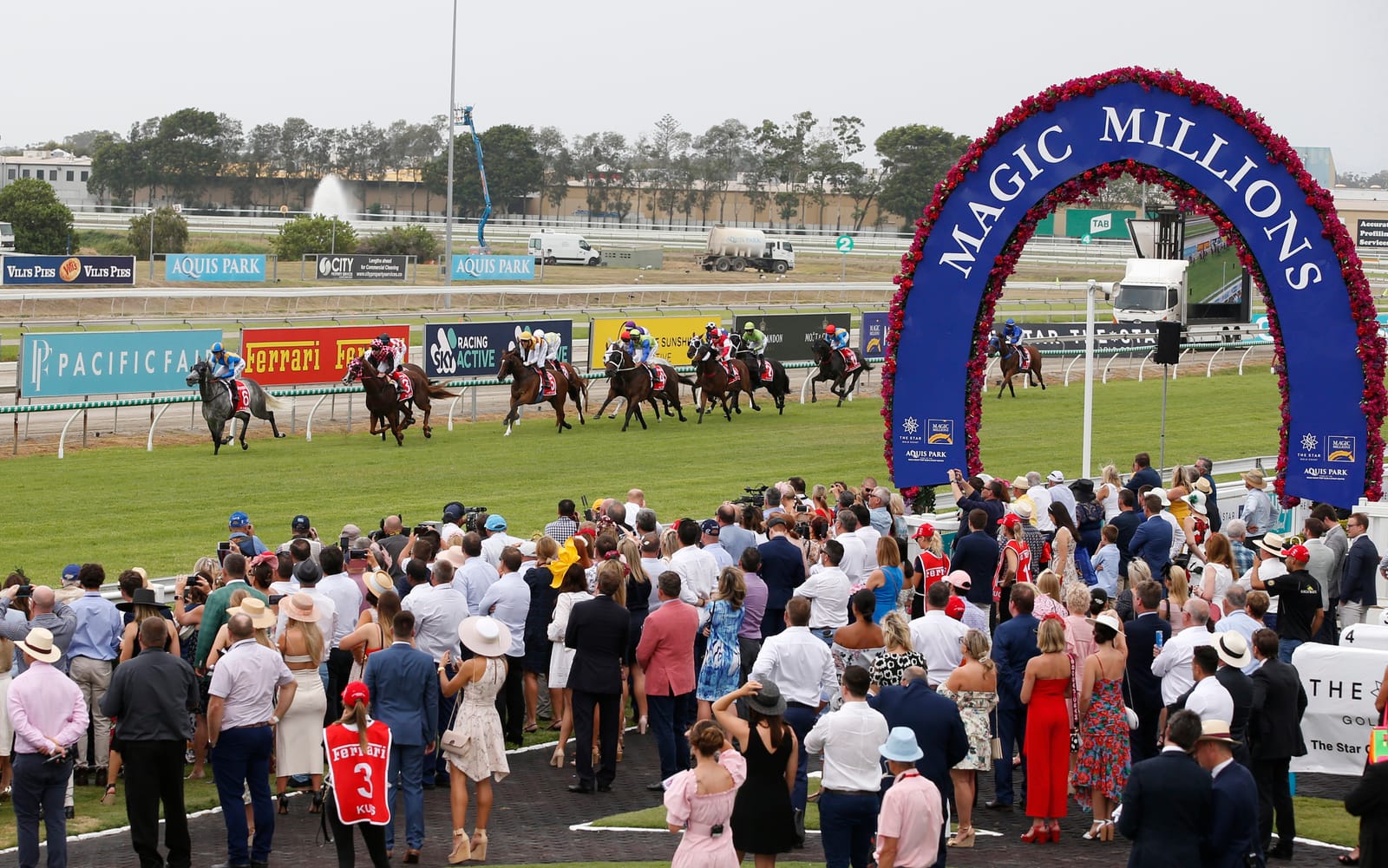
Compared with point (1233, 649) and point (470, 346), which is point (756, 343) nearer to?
point (470, 346)

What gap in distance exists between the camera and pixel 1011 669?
846 cm

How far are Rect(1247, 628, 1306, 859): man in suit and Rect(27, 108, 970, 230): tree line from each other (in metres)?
92.3

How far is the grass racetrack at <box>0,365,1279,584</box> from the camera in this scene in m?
16.2

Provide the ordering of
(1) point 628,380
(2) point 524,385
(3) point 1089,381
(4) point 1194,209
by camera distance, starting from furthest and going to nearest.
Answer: (1) point 628,380 < (2) point 524,385 < (3) point 1089,381 < (4) point 1194,209

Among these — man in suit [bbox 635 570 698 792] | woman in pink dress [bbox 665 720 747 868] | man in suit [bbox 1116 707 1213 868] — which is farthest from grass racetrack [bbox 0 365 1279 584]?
man in suit [bbox 1116 707 1213 868]

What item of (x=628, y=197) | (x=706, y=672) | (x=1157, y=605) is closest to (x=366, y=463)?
(x=706, y=672)

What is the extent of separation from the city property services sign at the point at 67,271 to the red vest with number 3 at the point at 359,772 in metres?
40.4

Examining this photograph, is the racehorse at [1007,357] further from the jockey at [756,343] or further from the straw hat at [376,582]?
the straw hat at [376,582]

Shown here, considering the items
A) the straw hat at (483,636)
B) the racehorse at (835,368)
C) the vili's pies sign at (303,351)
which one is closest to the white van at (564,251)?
the racehorse at (835,368)

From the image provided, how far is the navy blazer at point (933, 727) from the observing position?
6.96 metres

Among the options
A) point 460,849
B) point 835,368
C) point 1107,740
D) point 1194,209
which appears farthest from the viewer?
point 835,368

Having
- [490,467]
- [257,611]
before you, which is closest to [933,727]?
[257,611]

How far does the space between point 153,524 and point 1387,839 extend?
13047 millimetres

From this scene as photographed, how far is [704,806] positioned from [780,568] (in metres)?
4.28
